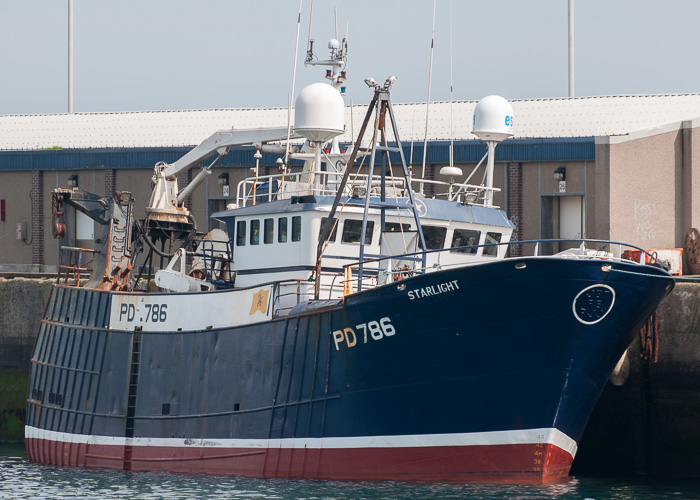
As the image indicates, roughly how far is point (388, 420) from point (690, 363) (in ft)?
21.0

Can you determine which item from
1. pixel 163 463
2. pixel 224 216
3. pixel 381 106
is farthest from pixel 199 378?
pixel 381 106

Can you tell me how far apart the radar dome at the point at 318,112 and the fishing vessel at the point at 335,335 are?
37mm

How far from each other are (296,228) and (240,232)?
189 centimetres

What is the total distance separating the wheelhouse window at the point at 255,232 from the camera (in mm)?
22891

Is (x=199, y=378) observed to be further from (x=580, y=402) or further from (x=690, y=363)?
(x=690, y=363)

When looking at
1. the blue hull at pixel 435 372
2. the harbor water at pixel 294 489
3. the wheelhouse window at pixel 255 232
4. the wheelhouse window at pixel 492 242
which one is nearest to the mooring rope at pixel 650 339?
the blue hull at pixel 435 372

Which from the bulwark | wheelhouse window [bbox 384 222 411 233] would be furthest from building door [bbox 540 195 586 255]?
the bulwark

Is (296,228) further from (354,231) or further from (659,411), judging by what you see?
(659,411)

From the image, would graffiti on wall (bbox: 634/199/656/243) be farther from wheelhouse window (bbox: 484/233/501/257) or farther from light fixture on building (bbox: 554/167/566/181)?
wheelhouse window (bbox: 484/233/501/257)

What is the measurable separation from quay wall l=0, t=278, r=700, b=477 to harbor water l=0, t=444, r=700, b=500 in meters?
0.64

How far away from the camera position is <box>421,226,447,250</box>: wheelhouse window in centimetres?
2223

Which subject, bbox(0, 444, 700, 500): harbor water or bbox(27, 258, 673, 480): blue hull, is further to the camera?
bbox(0, 444, 700, 500): harbor water

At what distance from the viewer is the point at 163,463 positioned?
75.5ft

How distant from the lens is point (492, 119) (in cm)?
2333
